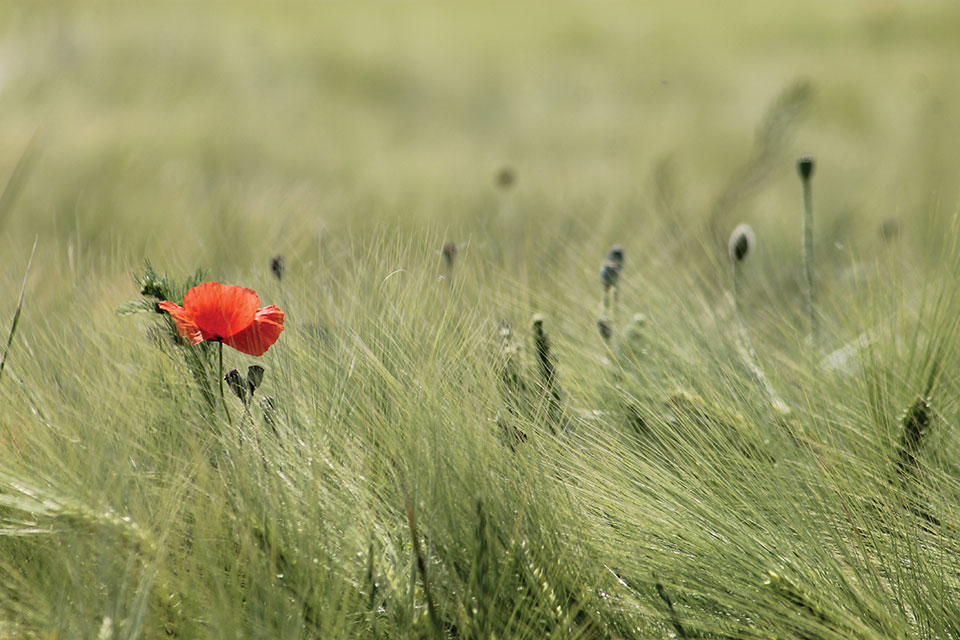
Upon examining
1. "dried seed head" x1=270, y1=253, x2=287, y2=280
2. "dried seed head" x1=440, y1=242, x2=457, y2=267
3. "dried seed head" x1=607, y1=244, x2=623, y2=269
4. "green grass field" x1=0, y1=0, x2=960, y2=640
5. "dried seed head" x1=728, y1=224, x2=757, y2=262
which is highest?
"dried seed head" x1=728, y1=224, x2=757, y2=262

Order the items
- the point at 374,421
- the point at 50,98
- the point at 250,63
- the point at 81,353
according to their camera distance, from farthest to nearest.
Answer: the point at 250,63, the point at 50,98, the point at 81,353, the point at 374,421

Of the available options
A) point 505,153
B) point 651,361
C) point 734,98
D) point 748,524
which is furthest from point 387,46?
point 748,524

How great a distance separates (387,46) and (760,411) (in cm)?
284

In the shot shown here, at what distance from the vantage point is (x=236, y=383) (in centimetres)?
54

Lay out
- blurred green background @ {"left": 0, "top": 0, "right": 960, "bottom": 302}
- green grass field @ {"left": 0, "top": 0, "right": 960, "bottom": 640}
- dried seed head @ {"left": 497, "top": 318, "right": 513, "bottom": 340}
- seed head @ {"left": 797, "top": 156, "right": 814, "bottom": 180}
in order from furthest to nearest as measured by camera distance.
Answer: blurred green background @ {"left": 0, "top": 0, "right": 960, "bottom": 302}, seed head @ {"left": 797, "top": 156, "right": 814, "bottom": 180}, dried seed head @ {"left": 497, "top": 318, "right": 513, "bottom": 340}, green grass field @ {"left": 0, "top": 0, "right": 960, "bottom": 640}

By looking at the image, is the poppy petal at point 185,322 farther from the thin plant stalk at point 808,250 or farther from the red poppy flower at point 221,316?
the thin plant stalk at point 808,250

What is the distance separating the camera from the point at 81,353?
2.11ft

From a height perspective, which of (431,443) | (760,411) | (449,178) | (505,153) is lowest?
(431,443)

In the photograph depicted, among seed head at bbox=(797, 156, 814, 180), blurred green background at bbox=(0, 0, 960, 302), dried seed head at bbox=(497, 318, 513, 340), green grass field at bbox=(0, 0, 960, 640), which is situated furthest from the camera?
blurred green background at bbox=(0, 0, 960, 302)

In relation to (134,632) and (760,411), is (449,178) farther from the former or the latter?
(134,632)

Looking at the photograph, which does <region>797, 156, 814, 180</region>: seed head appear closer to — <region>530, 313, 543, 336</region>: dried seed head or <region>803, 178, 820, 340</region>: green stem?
<region>803, 178, 820, 340</region>: green stem

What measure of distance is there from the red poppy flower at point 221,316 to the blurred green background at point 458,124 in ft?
0.81

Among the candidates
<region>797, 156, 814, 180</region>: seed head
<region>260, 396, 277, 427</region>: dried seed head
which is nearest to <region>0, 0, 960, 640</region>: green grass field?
<region>260, 396, 277, 427</region>: dried seed head

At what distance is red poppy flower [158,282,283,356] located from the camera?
19.5 inches
